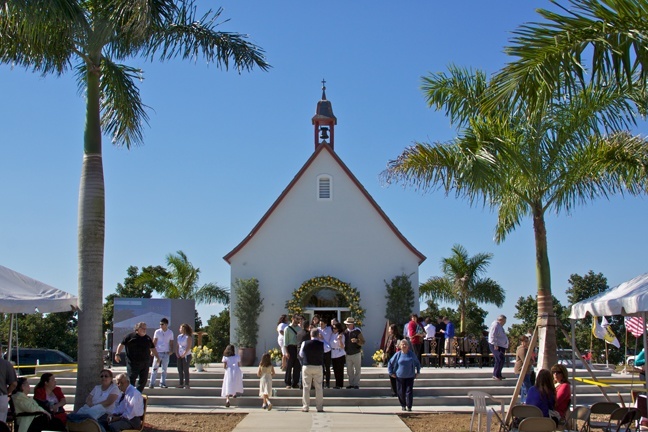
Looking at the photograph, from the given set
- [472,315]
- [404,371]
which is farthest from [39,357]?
[472,315]

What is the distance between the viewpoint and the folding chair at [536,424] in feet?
32.0

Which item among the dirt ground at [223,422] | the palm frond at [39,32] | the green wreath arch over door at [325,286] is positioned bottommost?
the dirt ground at [223,422]

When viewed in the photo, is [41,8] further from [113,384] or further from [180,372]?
[180,372]

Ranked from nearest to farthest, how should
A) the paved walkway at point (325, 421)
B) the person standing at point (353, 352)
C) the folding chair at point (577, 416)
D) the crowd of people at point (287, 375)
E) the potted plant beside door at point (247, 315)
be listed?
the crowd of people at point (287, 375), the folding chair at point (577, 416), the paved walkway at point (325, 421), the person standing at point (353, 352), the potted plant beside door at point (247, 315)

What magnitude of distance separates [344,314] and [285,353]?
825 centimetres

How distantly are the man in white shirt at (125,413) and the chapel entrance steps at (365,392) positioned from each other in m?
5.44

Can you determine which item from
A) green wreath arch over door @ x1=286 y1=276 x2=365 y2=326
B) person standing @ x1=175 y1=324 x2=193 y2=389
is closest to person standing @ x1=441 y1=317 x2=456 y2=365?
green wreath arch over door @ x1=286 y1=276 x2=365 y2=326

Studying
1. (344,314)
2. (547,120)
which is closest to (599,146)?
(547,120)

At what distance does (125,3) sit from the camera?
12438mm

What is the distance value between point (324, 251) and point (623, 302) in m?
15.9

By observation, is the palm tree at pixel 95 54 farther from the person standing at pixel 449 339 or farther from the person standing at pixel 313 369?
the person standing at pixel 449 339

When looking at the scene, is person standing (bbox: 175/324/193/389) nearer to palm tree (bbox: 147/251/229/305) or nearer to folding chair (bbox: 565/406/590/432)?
folding chair (bbox: 565/406/590/432)

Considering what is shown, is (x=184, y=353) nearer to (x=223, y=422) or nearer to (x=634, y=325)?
(x=223, y=422)

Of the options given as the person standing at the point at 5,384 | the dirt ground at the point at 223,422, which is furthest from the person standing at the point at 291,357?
the person standing at the point at 5,384
